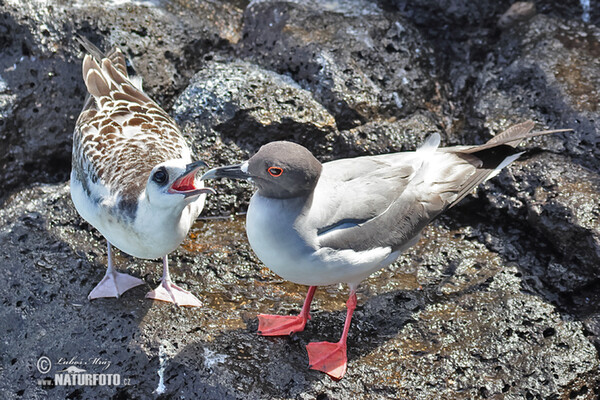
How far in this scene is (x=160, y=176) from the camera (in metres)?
4.14

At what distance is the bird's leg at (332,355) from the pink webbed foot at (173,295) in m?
0.98

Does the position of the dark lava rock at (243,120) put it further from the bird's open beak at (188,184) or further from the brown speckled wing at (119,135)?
the bird's open beak at (188,184)

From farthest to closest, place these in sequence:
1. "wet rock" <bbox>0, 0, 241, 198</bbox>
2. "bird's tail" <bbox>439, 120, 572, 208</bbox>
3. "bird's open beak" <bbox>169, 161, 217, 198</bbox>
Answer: "wet rock" <bbox>0, 0, 241, 198</bbox>, "bird's tail" <bbox>439, 120, 572, 208</bbox>, "bird's open beak" <bbox>169, 161, 217, 198</bbox>

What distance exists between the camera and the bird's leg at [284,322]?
4.50m

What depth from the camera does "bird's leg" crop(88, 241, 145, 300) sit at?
469 cm

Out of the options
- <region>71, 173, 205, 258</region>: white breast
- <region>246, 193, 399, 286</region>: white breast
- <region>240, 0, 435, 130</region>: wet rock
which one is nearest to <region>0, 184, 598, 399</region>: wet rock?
<region>71, 173, 205, 258</region>: white breast

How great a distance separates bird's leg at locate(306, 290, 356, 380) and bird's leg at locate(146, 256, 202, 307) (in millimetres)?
984

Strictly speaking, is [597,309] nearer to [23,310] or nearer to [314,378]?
[314,378]

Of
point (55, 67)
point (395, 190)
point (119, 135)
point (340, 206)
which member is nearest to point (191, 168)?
point (340, 206)

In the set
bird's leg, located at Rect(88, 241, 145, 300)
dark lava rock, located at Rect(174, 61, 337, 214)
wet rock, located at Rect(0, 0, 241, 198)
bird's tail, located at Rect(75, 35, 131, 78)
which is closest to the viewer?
bird's leg, located at Rect(88, 241, 145, 300)

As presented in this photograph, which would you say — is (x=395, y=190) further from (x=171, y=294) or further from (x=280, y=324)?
(x=171, y=294)

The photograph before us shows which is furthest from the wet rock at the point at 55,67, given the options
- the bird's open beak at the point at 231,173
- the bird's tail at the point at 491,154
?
the bird's tail at the point at 491,154

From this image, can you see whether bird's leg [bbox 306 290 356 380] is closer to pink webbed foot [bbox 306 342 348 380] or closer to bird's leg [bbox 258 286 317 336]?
pink webbed foot [bbox 306 342 348 380]

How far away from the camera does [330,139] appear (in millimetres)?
6082
